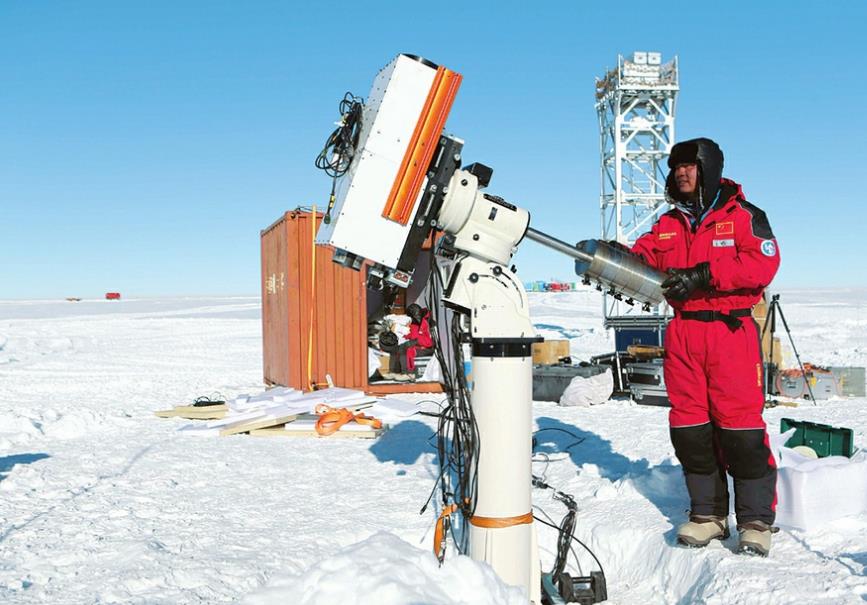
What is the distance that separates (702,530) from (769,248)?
1.51 m

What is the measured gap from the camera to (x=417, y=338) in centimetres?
1234

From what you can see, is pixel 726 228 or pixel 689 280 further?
pixel 726 228

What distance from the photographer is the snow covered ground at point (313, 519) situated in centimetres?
295

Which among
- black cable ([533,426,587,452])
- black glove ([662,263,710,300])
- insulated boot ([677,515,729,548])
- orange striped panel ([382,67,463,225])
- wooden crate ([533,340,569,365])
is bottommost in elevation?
black cable ([533,426,587,452])

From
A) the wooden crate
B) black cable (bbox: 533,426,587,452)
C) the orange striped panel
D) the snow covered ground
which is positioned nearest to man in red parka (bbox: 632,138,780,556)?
the snow covered ground

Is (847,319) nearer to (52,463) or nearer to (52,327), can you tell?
(52,463)

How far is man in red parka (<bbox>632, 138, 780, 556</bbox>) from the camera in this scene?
3473 millimetres

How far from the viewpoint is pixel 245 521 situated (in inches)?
174

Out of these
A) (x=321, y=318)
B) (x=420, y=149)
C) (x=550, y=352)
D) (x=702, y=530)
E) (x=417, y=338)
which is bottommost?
(x=702, y=530)

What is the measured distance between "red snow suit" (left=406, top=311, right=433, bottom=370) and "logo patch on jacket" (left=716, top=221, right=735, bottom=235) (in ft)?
25.4

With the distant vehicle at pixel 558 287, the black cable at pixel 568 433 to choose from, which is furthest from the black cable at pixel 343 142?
the distant vehicle at pixel 558 287

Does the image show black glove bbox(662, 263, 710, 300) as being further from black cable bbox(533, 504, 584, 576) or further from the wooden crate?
the wooden crate

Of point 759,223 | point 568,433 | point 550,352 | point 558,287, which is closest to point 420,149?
point 759,223

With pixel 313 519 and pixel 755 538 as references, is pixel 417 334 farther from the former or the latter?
pixel 755 538
